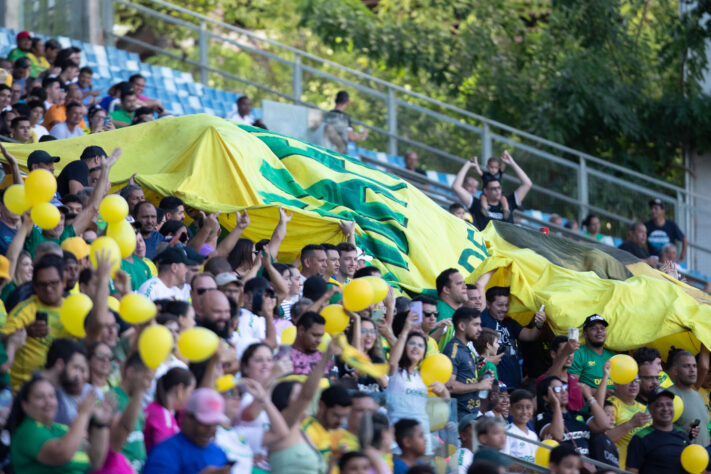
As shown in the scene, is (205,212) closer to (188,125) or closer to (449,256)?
(188,125)

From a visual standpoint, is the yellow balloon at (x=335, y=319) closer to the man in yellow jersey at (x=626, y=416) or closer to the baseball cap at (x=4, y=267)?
the baseball cap at (x=4, y=267)

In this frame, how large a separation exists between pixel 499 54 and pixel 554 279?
10.5 m

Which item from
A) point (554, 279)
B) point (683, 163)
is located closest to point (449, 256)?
point (554, 279)

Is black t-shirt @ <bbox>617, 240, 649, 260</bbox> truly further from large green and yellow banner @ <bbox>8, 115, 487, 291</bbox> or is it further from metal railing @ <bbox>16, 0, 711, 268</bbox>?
large green and yellow banner @ <bbox>8, 115, 487, 291</bbox>

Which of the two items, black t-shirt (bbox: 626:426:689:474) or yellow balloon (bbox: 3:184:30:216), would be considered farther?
black t-shirt (bbox: 626:426:689:474)

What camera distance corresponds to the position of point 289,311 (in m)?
8.31

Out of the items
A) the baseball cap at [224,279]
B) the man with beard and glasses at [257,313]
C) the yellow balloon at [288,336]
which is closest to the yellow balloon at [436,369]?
the yellow balloon at [288,336]

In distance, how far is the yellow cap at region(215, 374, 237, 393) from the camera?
588 cm

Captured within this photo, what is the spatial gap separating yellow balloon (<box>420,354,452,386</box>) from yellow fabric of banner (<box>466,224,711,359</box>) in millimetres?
2675

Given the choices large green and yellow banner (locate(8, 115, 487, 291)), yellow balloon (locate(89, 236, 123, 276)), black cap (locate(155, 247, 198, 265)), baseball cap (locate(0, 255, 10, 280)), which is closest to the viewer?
yellow balloon (locate(89, 236, 123, 276))

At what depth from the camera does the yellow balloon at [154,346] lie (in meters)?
5.72

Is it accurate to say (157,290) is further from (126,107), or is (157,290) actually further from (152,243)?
(126,107)

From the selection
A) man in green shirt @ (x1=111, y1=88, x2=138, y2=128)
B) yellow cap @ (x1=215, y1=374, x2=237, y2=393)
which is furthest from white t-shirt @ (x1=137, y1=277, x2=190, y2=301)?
man in green shirt @ (x1=111, y1=88, x2=138, y2=128)

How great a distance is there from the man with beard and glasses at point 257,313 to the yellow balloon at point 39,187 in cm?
134
